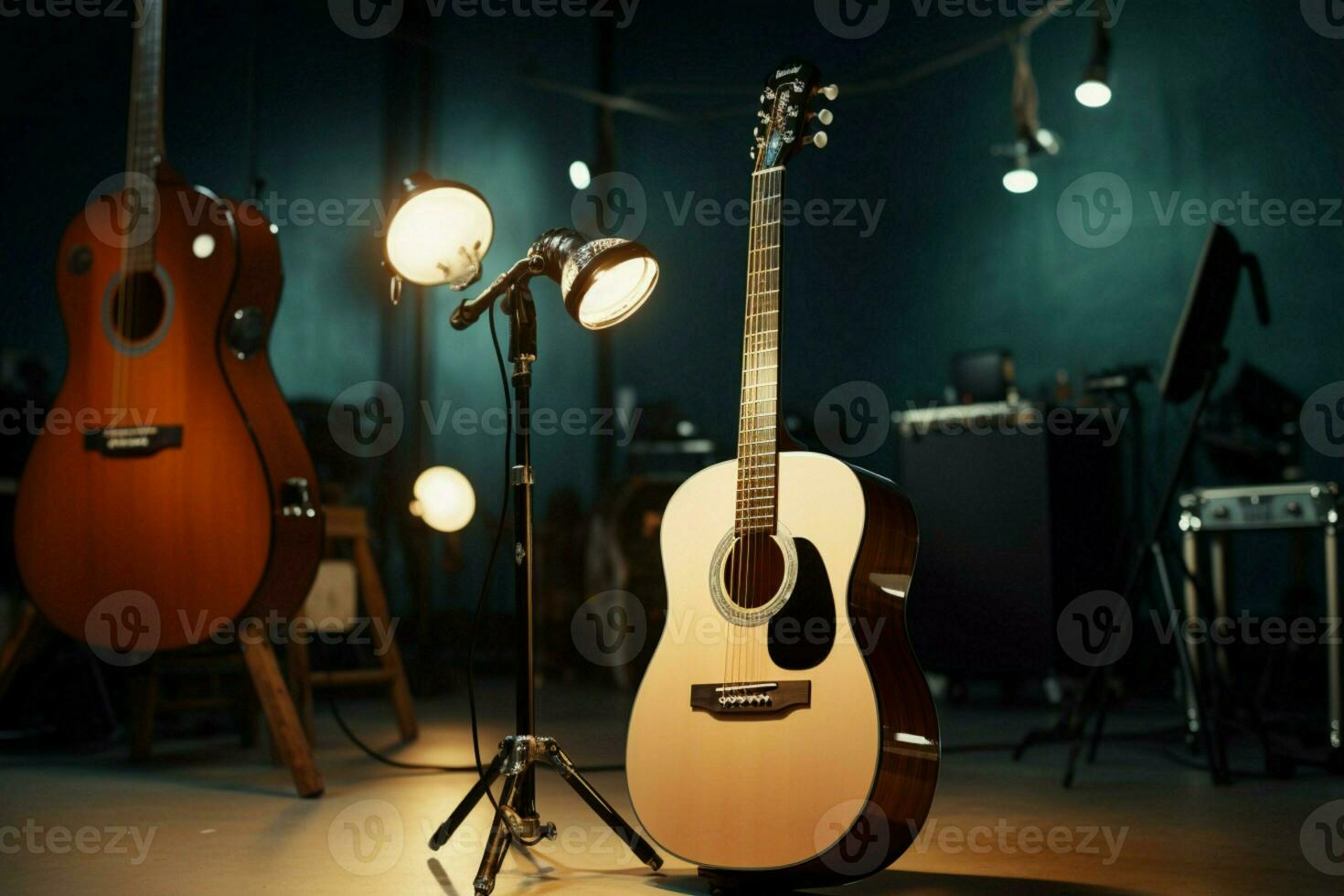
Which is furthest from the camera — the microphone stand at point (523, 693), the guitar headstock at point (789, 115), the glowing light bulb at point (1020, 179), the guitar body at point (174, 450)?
the glowing light bulb at point (1020, 179)

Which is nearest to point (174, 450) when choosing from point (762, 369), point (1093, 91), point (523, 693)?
point (523, 693)

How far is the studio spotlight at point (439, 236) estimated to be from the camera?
2242mm

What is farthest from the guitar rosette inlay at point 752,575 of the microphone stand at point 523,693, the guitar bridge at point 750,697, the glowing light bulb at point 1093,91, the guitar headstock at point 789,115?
the glowing light bulb at point 1093,91

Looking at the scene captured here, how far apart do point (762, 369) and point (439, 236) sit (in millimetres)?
688

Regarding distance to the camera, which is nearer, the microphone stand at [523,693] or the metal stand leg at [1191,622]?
the microphone stand at [523,693]

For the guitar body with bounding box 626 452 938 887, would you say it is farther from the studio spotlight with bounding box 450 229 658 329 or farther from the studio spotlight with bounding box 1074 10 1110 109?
the studio spotlight with bounding box 1074 10 1110 109

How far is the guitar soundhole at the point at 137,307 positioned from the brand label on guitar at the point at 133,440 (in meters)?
0.23

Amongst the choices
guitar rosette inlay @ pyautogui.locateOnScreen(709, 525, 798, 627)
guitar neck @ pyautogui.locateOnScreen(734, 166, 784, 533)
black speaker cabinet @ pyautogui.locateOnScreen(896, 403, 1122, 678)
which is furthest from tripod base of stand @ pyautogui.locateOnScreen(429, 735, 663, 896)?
black speaker cabinet @ pyautogui.locateOnScreen(896, 403, 1122, 678)

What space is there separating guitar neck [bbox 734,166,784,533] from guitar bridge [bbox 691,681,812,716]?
26cm

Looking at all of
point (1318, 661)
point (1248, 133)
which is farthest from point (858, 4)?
point (1318, 661)

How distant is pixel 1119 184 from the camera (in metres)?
5.38

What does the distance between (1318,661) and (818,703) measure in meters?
3.60

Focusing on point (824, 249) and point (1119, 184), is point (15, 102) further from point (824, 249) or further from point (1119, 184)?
point (1119, 184)

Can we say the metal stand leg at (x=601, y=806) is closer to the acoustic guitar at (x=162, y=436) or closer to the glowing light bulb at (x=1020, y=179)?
the acoustic guitar at (x=162, y=436)
